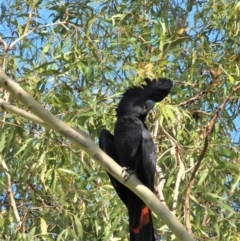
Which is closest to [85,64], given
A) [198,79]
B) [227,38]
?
[198,79]

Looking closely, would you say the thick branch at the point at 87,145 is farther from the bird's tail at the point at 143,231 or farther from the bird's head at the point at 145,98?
the bird's head at the point at 145,98

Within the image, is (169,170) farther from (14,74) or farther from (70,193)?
(14,74)

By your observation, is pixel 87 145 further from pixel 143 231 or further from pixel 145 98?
pixel 145 98

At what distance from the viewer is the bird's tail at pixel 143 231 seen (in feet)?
9.38

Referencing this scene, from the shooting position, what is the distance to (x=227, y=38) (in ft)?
13.3

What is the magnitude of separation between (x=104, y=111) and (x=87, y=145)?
4.16 feet

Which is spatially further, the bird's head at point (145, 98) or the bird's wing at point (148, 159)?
the bird's head at point (145, 98)

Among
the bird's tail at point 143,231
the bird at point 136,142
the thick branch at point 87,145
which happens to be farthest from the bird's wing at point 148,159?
the thick branch at point 87,145

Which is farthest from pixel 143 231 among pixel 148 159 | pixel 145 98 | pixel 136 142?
pixel 145 98

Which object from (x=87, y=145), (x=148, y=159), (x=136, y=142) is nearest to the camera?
(x=87, y=145)

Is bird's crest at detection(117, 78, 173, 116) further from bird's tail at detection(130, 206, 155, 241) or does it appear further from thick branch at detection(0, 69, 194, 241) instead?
thick branch at detection(0, 69, 194, 241)

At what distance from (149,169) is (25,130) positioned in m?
0.82

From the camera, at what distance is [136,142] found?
3119 mm

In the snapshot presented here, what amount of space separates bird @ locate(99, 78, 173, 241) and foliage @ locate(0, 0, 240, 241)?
0.39 ft
